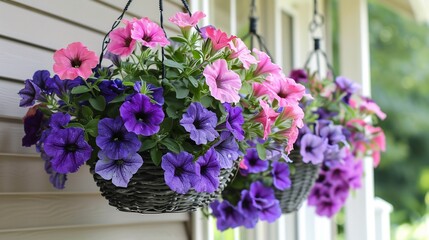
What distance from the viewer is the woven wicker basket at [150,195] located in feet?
3.98

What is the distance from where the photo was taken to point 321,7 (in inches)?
129

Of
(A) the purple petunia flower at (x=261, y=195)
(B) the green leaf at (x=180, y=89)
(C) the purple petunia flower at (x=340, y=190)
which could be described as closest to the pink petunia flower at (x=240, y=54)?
(B) the green leaf at (x=180, y=89)

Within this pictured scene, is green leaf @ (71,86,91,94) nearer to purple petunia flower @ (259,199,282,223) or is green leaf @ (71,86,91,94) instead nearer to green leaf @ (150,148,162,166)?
green leaf @ (150,148,162,166)

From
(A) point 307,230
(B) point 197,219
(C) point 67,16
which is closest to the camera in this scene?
(C) point 67,16

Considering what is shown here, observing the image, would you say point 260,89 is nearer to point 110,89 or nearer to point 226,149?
point 226,149

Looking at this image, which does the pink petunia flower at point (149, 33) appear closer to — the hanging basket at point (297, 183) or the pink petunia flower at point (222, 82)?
the pink petunia flower at point (222, 82)

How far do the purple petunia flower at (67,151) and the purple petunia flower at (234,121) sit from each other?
0.86 ft

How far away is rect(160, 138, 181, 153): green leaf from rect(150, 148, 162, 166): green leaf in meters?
0.02

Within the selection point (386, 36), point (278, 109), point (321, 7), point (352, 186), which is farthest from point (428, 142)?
point (278, 109)

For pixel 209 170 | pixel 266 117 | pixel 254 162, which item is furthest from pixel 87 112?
pixel 254 162

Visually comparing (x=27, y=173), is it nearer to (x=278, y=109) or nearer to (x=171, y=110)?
(x=171, y=110)

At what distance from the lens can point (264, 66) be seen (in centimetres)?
136

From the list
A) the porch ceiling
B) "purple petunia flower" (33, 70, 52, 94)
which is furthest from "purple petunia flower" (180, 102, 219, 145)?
the porch ceiling

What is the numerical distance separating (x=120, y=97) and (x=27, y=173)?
0.37m
